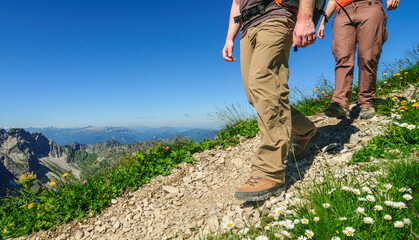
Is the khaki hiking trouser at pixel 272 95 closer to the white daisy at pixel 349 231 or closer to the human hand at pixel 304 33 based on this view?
the human hand at pixel 304 33

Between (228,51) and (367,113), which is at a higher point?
(228,51)

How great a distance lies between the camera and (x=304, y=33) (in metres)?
1.97

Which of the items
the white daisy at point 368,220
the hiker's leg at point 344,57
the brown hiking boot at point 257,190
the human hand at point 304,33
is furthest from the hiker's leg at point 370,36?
the white daisy at point 368,220

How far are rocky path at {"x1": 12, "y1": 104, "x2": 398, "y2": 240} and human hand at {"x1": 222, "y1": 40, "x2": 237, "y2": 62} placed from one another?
61.8 inches

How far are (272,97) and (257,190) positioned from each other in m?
0.88

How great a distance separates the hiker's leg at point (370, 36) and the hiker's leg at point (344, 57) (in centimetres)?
12

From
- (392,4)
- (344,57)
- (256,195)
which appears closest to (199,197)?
(256,195)

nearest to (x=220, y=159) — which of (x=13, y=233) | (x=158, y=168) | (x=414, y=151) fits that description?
(x=158, y=168)

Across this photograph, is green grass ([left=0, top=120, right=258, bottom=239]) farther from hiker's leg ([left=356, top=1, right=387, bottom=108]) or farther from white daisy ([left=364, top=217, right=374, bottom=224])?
white daisy ([left=364, top=217, right=374, bottom=224])

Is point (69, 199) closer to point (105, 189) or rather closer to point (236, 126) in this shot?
point (105, 189)

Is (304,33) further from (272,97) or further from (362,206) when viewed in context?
(362,206)

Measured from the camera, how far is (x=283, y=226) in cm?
161

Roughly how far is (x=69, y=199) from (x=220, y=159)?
94.6 inches

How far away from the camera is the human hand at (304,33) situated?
196cm
